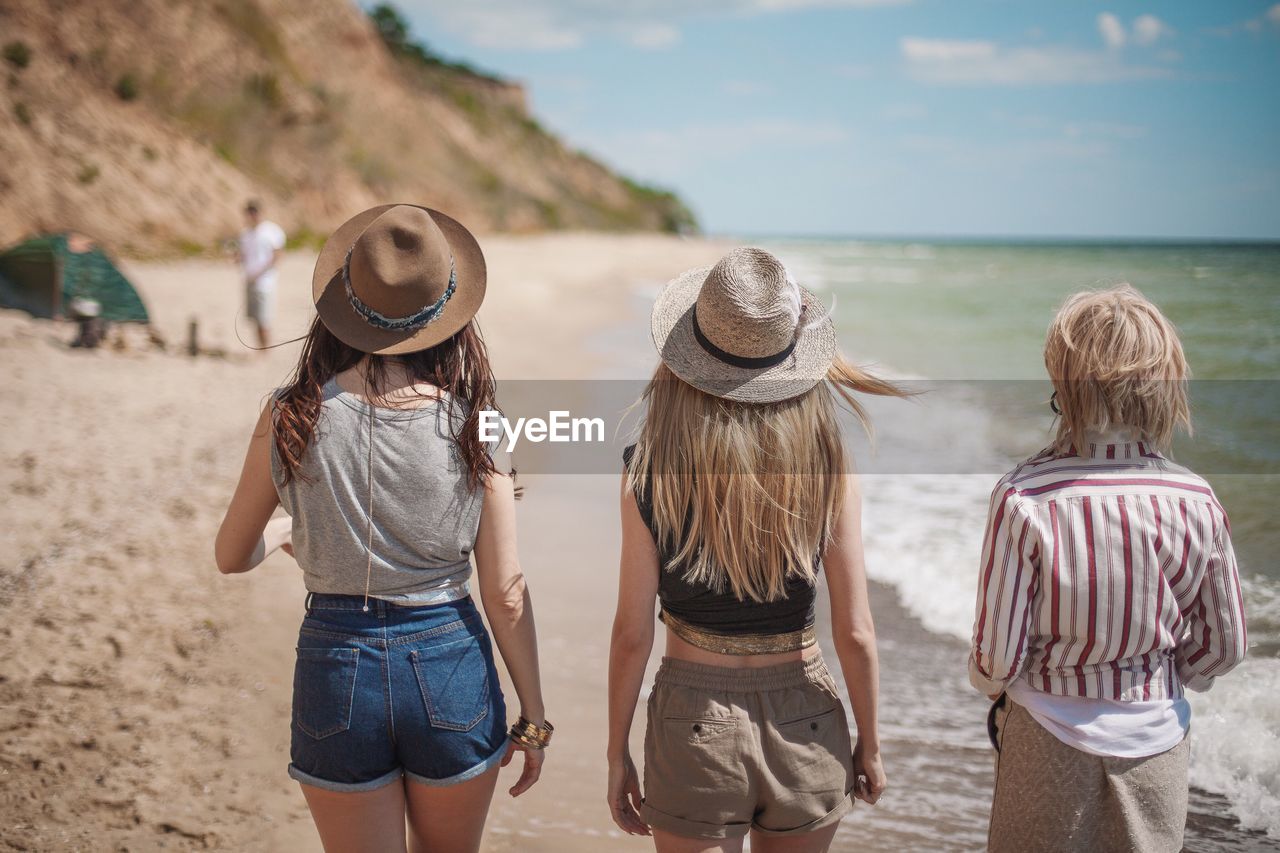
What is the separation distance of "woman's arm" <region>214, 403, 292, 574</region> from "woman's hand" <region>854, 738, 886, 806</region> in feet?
4.61

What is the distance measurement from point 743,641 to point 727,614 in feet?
0.22

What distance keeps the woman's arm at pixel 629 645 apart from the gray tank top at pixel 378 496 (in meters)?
0.38

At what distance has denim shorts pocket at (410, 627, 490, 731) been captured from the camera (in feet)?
6.45

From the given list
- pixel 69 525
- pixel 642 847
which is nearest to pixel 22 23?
pixel 69 525

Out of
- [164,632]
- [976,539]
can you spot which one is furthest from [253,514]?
[976,539]

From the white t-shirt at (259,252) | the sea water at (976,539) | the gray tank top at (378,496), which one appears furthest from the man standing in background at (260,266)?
the gray tank top at (378,496)

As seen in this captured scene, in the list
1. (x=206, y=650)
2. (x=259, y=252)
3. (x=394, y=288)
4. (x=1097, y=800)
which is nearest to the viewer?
(x=394, y=288)

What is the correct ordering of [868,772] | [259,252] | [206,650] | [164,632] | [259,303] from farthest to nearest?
1. [259,303]
2. [259,252]
3. [164,632]
4. [206,650]
5. [868,772]

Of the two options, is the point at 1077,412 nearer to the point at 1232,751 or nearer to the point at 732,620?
the point at 732,620

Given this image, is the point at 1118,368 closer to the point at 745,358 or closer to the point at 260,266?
the point at 745,358

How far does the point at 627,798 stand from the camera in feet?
7.26

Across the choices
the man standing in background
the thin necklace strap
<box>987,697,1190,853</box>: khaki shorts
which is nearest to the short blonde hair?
<box>987,697,1190,853</box>: khaki shorts

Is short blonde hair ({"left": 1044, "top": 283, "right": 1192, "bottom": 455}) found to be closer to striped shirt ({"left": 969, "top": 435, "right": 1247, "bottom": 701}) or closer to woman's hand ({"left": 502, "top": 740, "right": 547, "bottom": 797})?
striped shirt ({"left": 969, "top": 435, "right": 1247, "bottom": 701})

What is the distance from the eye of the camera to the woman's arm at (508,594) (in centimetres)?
209
